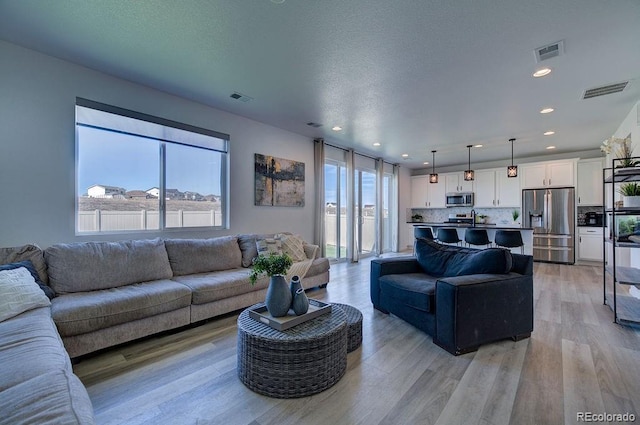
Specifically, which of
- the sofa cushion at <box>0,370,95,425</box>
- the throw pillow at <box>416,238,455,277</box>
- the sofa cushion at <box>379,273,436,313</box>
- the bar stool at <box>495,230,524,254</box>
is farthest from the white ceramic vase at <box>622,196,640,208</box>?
the sofa cushion at <box>0,370,95,425</box>

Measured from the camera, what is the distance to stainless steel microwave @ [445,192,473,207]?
8.05 metres

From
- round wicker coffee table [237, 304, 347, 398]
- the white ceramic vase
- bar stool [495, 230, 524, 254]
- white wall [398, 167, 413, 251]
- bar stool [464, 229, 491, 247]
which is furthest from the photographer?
white wall [398, 167, 413, 251]

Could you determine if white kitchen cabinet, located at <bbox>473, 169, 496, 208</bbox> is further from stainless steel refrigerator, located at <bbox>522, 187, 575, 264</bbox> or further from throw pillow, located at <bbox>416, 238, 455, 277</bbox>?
throw pillow, located at <bbox>416, 238, 455, 277</bbox>

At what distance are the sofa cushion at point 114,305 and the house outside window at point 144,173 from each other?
1.05 m

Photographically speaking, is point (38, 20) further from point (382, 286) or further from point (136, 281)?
point (382, 286)

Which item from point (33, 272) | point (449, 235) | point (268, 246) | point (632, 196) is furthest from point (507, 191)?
point (33, 272)

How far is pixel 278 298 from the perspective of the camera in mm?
2082

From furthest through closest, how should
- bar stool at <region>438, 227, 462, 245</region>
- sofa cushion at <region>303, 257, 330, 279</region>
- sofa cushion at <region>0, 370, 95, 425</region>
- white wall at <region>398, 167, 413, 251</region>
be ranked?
1. white wall at <region>398, 167, 413, 251</region>
2. bar stool at <region>438, 227, 462, 245</region>
3. sofa cushion at <region>303, 257, 330, 279</region>
4. sofa cushion at <region>0, 370, 95, 425</region>

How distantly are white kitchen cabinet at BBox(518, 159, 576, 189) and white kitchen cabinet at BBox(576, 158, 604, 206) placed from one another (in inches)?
9.5

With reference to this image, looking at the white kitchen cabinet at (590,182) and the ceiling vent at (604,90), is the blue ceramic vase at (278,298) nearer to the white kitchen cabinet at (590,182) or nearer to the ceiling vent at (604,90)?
the ceiling vent at (604,90)

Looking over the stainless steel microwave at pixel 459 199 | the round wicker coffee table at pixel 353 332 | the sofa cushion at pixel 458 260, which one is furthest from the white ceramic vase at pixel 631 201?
the stainless steel microwave at pixel 459 199

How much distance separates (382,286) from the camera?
3232 millimetres

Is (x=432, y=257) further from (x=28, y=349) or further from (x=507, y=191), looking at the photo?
(x=507, y=191)

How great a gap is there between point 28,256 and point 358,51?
346 cm
